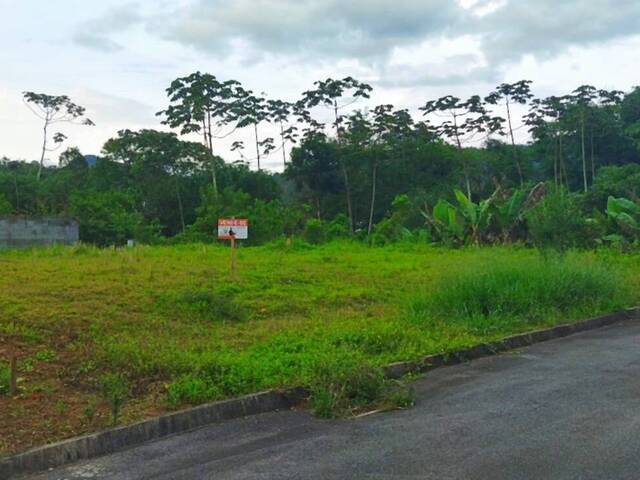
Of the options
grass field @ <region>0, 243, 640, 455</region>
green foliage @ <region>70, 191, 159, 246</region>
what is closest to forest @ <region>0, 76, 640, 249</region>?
green foliage @ <region>70, 191, 159, 246</region>

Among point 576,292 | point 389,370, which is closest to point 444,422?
point 389,370

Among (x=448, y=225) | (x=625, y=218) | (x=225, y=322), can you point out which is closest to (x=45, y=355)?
(x=225, y=322)

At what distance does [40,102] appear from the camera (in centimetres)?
4609

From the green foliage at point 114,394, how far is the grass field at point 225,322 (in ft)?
0.06

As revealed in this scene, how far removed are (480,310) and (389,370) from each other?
351 cm

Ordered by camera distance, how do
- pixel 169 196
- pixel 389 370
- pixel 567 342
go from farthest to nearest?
pixel 169 196 < pixel 567 342 < pixel 389 370

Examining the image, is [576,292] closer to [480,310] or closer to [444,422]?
[480,310]

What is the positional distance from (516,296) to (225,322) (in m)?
4.42

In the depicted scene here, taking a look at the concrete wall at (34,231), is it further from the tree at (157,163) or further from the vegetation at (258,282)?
the tree at (157,163)

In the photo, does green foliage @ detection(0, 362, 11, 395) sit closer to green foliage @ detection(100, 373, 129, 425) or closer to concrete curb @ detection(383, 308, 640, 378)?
green foliage @ detection(100, 373, 129, 425)

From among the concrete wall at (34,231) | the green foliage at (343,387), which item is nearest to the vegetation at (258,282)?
the green foliage at (343,387)

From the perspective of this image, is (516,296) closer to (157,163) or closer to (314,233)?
(314,233)

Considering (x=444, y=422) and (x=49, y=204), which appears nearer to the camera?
(x=444, y=422)

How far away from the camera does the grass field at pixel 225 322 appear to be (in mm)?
6367
